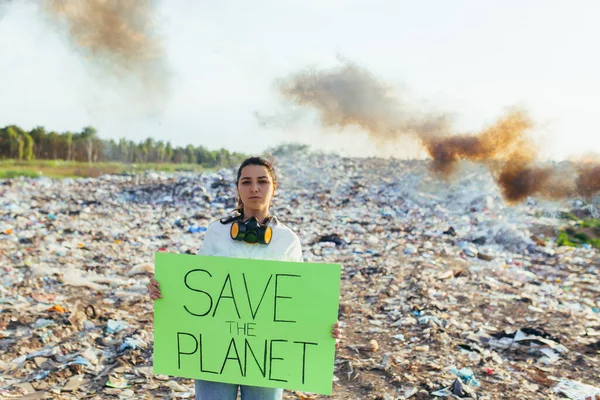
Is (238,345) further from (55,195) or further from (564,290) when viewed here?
(55,195)

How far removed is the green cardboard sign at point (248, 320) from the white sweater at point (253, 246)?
0.04 metres

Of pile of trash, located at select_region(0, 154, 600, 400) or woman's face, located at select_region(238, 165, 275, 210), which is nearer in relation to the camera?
woman's face, located at select_region(238, 165, 275, 210)

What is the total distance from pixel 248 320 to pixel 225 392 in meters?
0.27

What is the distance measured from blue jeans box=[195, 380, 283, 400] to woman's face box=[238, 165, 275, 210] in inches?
25.6

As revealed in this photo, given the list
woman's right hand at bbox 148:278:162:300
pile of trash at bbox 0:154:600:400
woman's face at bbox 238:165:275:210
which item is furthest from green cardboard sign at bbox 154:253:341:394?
pile of trash at bbox 0:154:600:400

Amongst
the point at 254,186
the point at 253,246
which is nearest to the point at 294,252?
the point at 253,246

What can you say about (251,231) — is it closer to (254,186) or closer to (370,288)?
(254,186)

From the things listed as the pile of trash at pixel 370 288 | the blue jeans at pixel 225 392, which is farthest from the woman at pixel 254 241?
the pile of trash at pixel 370 288

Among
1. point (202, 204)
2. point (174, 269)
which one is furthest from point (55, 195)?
point (174, 269)

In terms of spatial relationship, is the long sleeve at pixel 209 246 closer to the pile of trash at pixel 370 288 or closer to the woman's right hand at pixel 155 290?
the woman's right hand at pixel 155 290

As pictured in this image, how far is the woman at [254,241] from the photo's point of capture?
1.62m

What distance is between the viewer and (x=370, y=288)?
5090 millimetres

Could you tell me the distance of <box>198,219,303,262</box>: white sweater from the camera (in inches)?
63.9

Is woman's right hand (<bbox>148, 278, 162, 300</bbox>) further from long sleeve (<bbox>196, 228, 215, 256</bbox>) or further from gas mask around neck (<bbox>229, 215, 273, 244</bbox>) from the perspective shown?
gas mask around neck (<bbox>229, 215, 273, 244</bbox>)
